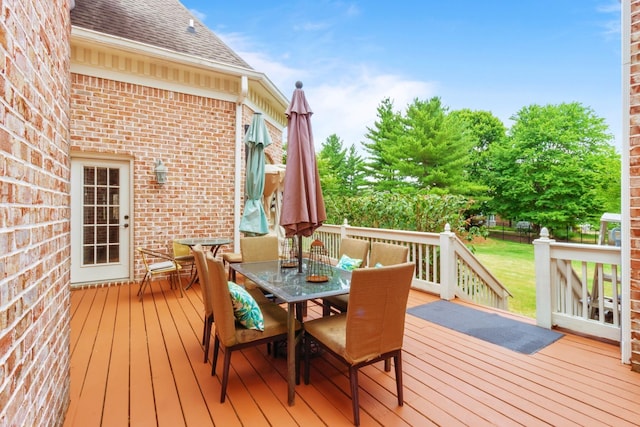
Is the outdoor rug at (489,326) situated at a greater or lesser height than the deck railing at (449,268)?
lesser

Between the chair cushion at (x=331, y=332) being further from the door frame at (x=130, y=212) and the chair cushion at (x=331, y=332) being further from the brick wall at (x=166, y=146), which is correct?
the door frame at (x=130, y=212)

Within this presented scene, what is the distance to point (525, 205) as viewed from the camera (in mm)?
20141

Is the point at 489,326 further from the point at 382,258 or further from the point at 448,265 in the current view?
the point at 382,258

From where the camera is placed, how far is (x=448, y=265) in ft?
15.3

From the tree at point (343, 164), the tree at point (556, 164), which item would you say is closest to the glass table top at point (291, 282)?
the tree at point (343, 164)

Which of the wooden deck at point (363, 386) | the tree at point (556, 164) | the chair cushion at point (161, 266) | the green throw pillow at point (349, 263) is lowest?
the wooden deck at point (363, 386)

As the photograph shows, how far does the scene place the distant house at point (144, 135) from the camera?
5.04 meters

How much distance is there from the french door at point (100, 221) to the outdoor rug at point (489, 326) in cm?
493

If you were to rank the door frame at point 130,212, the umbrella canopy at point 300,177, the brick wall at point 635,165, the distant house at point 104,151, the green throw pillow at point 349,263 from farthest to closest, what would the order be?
the door frame at point 130,212 → the green throw pillow at point 349,263 → the umbrella canopy at point 300,177 → the brick wall at point 635,165 → the distant house at point 104,151

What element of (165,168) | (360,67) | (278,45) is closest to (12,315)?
(165,168)

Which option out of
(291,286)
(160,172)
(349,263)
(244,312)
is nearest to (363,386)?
(291,286)

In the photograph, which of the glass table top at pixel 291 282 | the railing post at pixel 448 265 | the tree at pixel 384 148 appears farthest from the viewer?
the tree at pixel 384 148

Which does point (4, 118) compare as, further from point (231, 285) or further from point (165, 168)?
point (165, 168)

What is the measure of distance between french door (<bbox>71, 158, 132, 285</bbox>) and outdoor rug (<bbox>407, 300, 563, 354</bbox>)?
16.2 feet
